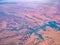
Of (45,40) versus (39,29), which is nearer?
(45,40)

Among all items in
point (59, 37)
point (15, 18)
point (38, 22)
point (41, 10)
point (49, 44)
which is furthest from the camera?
point (41, 10)

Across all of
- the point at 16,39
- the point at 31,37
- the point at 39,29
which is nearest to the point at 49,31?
the point at 39,29

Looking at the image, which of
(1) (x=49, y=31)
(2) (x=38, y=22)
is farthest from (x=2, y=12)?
(1) (x=49, y=31)

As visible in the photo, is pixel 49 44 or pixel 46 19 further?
pixel 46 19

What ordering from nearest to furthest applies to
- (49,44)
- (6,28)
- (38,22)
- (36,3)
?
(49,44)
(6,28)
(38,22)
(36,3)

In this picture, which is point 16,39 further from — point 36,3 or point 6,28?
point 36,3

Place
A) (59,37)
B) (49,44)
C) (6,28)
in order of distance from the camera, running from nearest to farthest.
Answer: (49,44) < (59,37) < (6,28)

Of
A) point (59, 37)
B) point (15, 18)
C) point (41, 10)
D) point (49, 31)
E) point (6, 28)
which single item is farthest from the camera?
point (41, 10)

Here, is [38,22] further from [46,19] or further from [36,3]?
[36,3]

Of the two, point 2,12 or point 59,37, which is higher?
point 2,12
